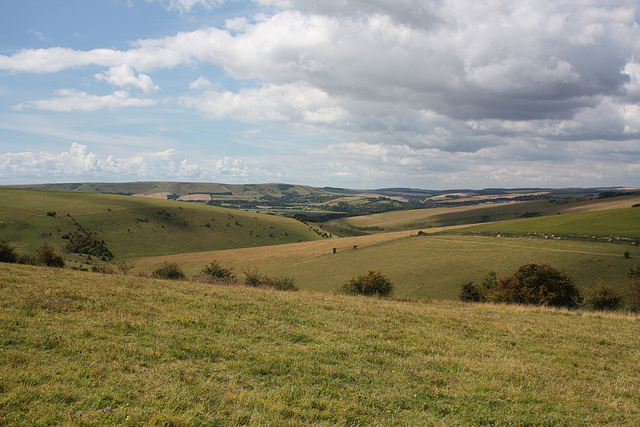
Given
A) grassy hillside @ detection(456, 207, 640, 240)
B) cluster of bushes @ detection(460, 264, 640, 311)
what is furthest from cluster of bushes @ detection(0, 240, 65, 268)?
grassy hillside @ detection(456, 207, 640, 240)

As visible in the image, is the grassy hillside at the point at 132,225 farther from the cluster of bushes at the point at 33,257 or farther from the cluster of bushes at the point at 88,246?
the cluster of bushes at the point at 33,257

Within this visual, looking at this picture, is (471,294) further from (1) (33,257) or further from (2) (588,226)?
(1) (33,257)

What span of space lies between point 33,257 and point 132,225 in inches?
3918

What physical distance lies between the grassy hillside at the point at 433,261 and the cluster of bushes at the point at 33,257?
120 feet

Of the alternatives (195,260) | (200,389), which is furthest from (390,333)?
(195,260)

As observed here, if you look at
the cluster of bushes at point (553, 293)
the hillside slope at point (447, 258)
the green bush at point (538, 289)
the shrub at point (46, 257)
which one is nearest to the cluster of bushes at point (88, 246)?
the hillside slope at point (447, 258)

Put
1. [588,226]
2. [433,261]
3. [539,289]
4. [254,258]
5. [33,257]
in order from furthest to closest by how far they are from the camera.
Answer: [254,258] < [588,226] < [433,261] < [33,257] < [539,289]

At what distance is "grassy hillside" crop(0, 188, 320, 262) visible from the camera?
339 feet

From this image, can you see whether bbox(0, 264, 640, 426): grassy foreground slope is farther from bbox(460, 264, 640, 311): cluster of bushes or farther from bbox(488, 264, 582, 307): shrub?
bbox(460, 264, 640, 311): cluster of bushes

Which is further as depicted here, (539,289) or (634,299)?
(539,289)

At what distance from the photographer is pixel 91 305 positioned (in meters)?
12.6

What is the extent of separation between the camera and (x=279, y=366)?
29.7ft

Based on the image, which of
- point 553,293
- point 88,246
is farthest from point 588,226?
point 88,246

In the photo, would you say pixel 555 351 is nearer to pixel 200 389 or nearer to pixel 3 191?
pixel 200 389
